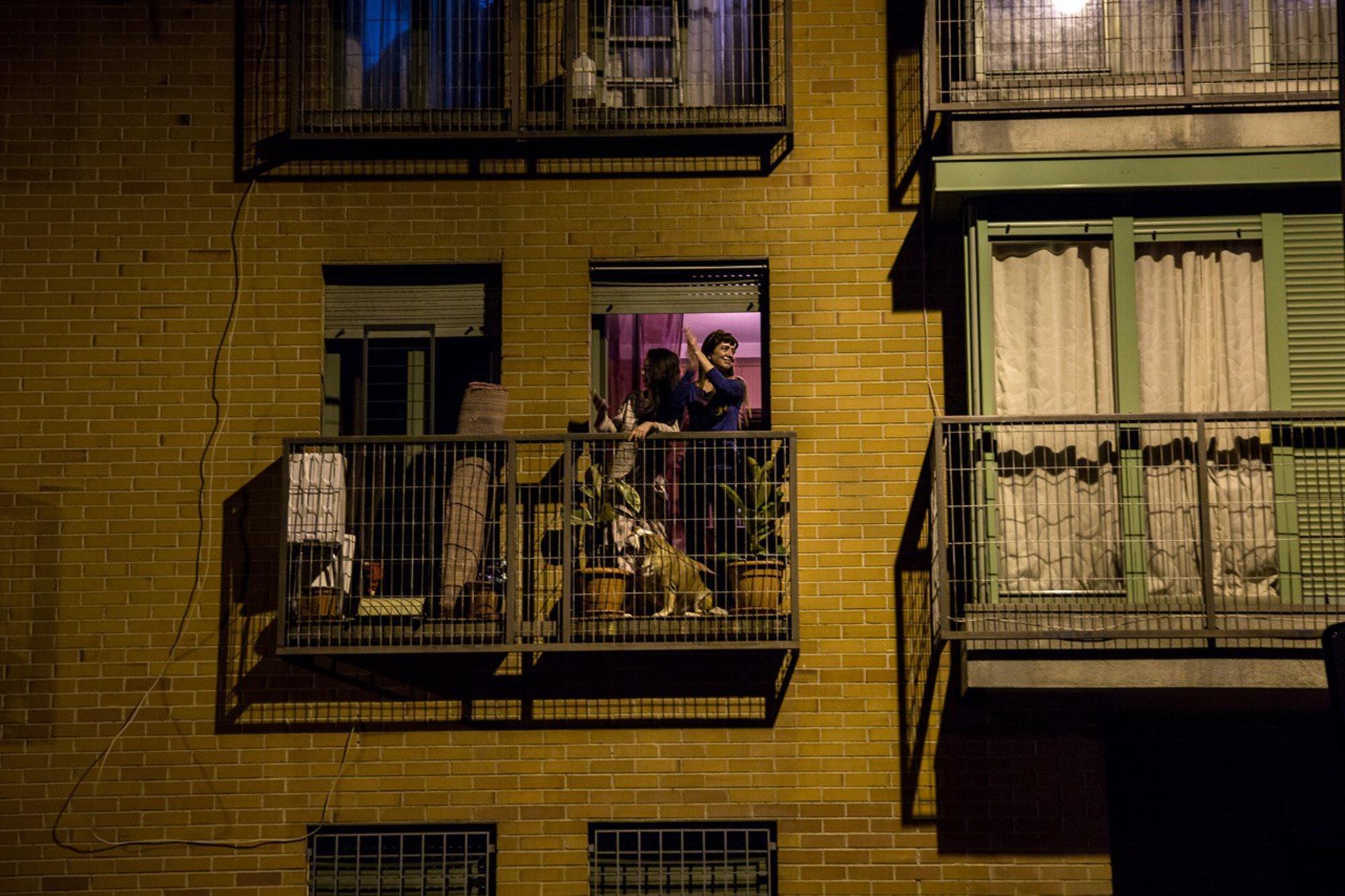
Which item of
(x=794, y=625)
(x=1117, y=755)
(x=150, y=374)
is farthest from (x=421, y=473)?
(x=1117, y=755)

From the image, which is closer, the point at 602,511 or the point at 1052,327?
the point at 602,511

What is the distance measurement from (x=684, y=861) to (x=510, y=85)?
5163 mm

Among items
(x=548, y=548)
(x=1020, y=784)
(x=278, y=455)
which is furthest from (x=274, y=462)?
(x=1020, y=784)

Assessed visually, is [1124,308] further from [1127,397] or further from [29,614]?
[29,614]

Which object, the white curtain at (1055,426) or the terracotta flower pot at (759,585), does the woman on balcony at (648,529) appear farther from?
the white curtain at (1055,426)

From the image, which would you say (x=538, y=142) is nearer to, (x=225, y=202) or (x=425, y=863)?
(x=225, y=202)

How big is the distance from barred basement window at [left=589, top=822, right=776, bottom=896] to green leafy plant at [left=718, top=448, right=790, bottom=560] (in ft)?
5.65

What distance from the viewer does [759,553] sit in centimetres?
Result: 989

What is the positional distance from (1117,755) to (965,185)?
3.97 metres

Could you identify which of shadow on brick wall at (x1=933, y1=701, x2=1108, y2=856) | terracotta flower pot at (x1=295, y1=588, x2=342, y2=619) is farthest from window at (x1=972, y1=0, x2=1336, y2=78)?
terracotta flower pot at (x1=295, y1=588, x2=342, y2=619)

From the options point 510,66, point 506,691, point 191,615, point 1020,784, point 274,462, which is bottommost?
point 1020,784

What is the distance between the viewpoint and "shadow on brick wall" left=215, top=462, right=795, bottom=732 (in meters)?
10.3

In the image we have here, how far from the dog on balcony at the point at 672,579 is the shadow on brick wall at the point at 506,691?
419 millimetres

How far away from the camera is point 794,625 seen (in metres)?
→ 9.82
